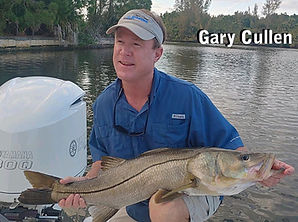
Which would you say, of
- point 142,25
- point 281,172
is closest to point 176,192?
point 281,172

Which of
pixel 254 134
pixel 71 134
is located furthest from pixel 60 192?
pixel 254 134

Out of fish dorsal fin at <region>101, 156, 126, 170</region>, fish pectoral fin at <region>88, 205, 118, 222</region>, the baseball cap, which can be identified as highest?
the baseball cap

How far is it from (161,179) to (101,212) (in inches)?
28.6

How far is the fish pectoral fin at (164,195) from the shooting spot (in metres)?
2.56

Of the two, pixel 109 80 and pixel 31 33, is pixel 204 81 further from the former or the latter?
pixel 31 33

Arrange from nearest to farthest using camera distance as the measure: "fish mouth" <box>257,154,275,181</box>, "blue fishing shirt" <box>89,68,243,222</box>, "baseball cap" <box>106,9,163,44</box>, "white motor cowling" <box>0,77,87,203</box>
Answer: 1. "fish mouth" <box>257,154,275,181</box>
2. "baseball cap" <box>106,9,163,44</box>
3. "blue fishing shirt" <box>89,68,243,222</box>
4. "white motor cowling" <box>0,77,87,203</box>

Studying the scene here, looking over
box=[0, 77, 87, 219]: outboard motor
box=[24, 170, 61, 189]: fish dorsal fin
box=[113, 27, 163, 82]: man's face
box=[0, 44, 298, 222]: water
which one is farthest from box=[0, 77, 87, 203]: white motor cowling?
box=[0, 44, 298, 222]: water

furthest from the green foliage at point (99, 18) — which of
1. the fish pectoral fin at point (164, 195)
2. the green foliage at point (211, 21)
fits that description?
the fish pectoral fin at point (164, 195)

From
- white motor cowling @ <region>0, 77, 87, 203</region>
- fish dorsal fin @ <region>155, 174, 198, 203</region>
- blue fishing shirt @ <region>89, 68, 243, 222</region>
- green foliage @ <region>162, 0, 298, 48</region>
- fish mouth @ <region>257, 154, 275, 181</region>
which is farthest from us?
green foliage @ <region>162, 0, 298, 48</region>

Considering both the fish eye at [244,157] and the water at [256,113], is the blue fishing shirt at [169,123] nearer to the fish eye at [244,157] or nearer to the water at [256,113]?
the fish eye at [244,157]

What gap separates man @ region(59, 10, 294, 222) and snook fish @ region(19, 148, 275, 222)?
14cm

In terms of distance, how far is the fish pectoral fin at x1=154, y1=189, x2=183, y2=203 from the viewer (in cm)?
256

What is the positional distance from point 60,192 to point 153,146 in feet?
2.88

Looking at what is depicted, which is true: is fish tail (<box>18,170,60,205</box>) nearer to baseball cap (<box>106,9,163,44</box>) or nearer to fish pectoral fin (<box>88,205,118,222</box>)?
fish pectoral fin (<box>88,205,118,222</box>)
